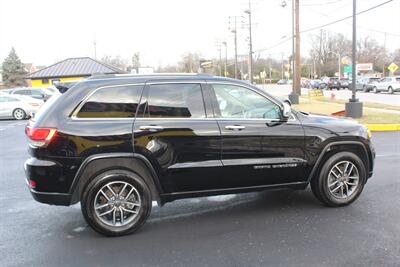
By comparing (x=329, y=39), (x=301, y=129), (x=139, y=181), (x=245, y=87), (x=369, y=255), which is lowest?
(x=369, y=255)

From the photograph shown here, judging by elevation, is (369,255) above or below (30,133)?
below

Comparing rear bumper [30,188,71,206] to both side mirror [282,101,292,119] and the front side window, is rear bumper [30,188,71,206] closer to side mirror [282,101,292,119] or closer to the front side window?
the front side window

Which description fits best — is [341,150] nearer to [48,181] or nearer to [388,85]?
[48,181]

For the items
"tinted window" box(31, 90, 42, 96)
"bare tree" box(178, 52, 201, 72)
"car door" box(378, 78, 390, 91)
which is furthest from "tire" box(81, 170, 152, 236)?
"bare tree" box(178, 52, 201, 72)

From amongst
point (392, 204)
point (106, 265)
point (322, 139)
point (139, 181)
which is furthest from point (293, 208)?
point (106, 265)

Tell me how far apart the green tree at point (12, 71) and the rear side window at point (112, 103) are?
85.3 meters

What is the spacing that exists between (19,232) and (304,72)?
5163 inches

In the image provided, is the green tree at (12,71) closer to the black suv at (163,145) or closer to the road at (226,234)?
the road at (226,234)

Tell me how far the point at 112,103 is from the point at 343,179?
3099 mm

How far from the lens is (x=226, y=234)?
4.77m

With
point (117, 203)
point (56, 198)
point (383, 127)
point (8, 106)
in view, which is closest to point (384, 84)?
point (383, 127)

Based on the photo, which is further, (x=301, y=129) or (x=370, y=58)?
(x=370, y=58)

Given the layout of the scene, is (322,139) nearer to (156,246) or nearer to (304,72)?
(156,246)

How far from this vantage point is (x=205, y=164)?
16.2 ft
